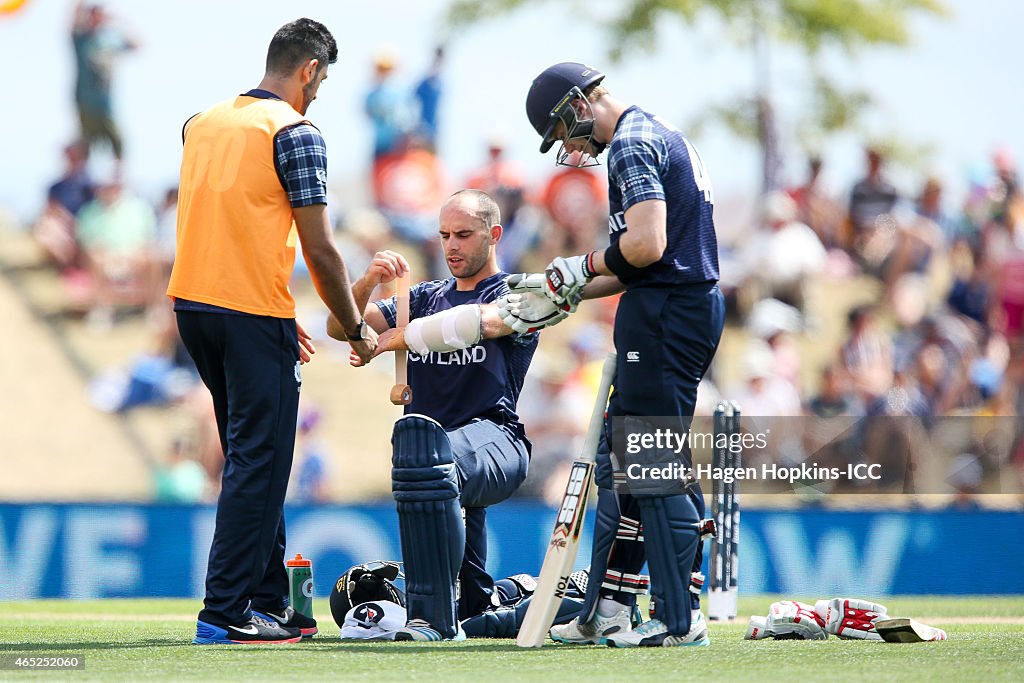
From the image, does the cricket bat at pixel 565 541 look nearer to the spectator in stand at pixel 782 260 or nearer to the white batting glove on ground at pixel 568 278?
the white batting glove on ground at pixel 568 278

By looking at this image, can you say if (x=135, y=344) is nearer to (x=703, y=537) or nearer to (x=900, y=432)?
(x=900, y=432)

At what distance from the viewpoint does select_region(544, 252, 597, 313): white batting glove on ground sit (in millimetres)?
4926

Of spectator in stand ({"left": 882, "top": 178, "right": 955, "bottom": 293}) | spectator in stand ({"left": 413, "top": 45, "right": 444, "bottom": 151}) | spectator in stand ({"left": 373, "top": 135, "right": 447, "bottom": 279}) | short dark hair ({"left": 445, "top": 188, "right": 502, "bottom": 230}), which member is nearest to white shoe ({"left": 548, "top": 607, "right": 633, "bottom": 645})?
short dark hair ({"left": 445, "top": 188, "right": 502, "bottom": 230})

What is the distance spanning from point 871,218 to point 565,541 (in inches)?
418

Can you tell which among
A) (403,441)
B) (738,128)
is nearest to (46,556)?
(403,441)

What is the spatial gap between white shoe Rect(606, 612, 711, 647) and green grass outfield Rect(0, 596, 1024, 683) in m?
0.07

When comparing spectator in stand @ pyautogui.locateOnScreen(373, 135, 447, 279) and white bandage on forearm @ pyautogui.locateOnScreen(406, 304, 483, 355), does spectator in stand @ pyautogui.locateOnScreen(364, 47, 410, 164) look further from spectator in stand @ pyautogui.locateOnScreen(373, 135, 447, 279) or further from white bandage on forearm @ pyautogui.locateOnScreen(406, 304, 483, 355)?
white bandage on forearm @ pyautogui.locateOnScreen(406, 304, 483, 355)

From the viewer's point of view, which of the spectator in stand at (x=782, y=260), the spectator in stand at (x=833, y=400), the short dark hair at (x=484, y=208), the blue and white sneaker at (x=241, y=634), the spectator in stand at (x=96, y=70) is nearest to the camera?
the blue and white sneaker at (x=241, y=634)

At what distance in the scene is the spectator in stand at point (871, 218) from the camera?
583 inches

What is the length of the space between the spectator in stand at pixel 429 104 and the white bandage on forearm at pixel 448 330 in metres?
9.84

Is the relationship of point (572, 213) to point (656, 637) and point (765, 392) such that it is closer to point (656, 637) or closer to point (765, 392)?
point (765, 392)

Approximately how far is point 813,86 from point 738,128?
1.09 metres

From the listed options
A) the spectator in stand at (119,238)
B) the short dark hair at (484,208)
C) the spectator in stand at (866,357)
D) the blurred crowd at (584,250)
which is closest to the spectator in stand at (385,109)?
the blurred crowd at (584,250)

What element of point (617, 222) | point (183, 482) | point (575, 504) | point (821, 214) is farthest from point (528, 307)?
point (821, 214)
